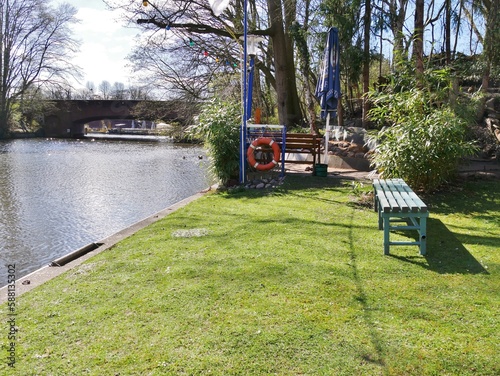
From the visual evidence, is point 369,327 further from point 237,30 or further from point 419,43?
point 237,30

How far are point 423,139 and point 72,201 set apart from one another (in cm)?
691

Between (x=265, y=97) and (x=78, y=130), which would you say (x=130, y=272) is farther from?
(x=78, y=130)

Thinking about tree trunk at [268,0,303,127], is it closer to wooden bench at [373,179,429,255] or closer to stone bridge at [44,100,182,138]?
wooden bench at [373,179,429,255]

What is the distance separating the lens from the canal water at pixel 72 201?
5.79 meters

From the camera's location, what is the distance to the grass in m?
2.37

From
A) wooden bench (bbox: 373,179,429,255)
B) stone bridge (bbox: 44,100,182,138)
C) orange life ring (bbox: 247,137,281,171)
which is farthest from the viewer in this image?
stone bridge (bbox: 44,100,182,138)

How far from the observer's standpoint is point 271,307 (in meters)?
3.01

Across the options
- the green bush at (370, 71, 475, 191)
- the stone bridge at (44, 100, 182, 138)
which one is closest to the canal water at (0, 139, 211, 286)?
the green bush at (370, 71, 475, 191)

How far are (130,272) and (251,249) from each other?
122 cm

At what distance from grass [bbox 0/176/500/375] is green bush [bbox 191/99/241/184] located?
12.0ft

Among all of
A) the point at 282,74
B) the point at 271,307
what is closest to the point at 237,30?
the point at 282,74

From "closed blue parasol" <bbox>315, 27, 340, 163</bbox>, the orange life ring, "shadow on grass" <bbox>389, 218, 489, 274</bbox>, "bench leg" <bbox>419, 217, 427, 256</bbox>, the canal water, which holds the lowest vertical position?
the canal water

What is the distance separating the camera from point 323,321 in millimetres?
2783

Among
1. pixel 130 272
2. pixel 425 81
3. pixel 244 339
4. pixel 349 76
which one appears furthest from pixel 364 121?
pixel 244 339
